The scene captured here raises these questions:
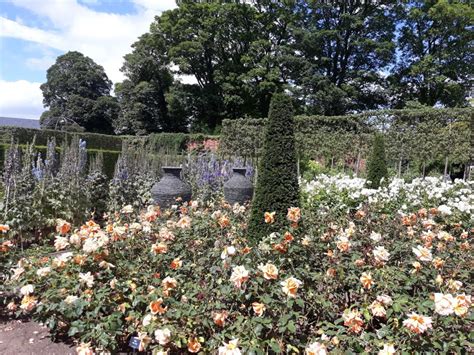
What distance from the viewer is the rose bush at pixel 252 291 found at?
5.70ft

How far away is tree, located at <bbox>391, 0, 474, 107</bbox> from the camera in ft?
59.7

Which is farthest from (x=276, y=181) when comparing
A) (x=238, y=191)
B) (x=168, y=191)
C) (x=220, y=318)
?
(x=220, y=318)

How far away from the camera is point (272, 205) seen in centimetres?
377

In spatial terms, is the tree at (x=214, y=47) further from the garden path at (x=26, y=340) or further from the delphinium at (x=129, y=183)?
the garden path at (x=26, y=340)

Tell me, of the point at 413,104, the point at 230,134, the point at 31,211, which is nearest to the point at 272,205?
the point at 31,211

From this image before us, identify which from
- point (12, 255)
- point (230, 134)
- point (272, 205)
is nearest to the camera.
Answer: point (12, 255)

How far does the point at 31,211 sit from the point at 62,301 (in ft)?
9.00

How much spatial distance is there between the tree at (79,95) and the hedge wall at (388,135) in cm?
1828

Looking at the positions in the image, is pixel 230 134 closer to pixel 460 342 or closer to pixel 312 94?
pixel 312 94

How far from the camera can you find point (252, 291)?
1.95m

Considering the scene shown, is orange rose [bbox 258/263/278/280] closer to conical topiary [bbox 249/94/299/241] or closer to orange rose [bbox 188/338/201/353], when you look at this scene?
orange rose [bbox 188/338/201/353]

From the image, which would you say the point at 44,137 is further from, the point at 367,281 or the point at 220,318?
the point at 367,281

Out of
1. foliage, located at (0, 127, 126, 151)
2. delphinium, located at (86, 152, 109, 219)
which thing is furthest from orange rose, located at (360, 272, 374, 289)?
foliage, located at (0, 127, 126, 151)

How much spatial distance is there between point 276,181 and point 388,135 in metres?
7.71
